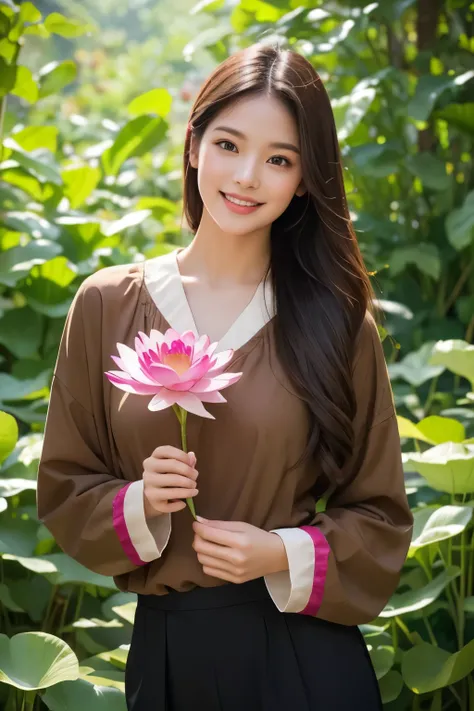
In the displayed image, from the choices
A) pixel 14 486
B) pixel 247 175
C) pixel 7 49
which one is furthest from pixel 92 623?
pixel 7 49

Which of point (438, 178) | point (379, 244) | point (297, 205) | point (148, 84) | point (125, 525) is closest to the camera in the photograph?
point (125, 525)

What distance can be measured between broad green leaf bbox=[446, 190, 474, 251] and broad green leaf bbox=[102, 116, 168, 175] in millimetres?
729

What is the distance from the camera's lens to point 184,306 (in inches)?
50.2

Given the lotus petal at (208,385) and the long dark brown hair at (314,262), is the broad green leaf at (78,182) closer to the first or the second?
the long dark brown hair at (314,262)

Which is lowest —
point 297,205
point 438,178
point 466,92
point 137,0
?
point 297,205

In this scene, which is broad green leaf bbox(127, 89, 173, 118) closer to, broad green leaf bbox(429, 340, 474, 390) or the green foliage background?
the green foliage background

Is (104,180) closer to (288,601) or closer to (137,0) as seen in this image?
(288,601)

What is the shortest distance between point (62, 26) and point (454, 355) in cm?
116

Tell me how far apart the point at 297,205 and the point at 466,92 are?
54.8 inches

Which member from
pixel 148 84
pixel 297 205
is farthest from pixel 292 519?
pixel 148 84

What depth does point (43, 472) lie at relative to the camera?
1225mm

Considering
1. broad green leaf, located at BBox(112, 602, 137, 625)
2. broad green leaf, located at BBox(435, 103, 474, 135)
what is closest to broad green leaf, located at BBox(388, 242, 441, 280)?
broad green leaf, located at BBox(435, 103, 474, 135)

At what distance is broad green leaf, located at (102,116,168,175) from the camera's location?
7.97 ft

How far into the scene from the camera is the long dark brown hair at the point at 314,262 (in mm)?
1224
